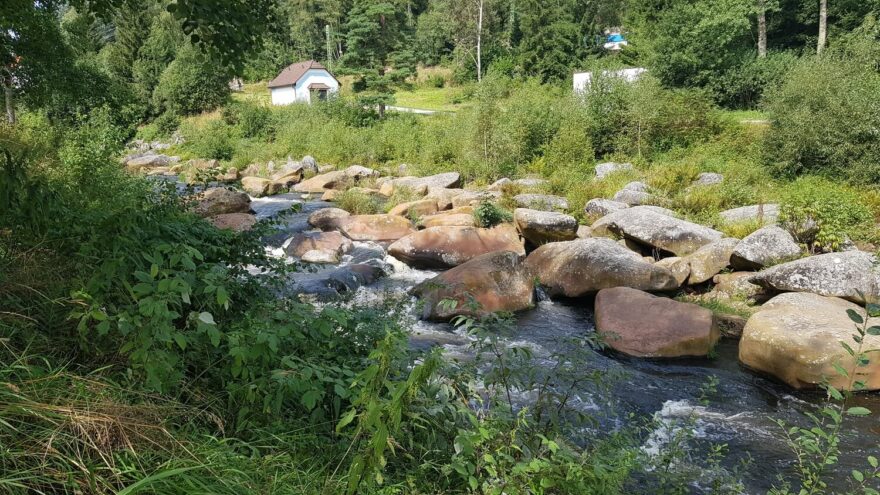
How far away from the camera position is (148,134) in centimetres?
3447

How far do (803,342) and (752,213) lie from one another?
6.00 m

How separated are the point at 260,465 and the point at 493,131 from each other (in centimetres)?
1613

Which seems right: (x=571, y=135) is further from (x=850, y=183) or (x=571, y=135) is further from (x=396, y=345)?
(x=396, y=345)

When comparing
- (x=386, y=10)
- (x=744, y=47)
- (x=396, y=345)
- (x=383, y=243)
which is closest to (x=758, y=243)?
(x=383, y=243)

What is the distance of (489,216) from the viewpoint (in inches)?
487

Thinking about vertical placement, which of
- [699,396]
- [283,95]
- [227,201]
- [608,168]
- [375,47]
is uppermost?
[375,47]

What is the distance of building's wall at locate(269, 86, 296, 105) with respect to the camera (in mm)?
43144

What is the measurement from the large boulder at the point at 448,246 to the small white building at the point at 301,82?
33396 millimetres

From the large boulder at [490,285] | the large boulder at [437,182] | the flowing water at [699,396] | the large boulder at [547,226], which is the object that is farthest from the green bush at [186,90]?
the flowing water at [699,396]

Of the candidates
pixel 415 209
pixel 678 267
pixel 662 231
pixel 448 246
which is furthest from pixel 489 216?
pixel 678 267

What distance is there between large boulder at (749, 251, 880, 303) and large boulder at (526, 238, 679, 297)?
156 cm

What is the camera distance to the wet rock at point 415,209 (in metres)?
13.9

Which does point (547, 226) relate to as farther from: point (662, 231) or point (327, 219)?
point (327, 219)

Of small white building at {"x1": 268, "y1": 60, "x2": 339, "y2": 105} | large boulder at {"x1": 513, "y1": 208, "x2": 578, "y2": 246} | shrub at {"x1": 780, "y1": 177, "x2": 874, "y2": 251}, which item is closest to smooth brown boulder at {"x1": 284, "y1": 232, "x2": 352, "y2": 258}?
large boulder at {"x1": 513, "y1": 208, "x2": 578, "y2": 246}
